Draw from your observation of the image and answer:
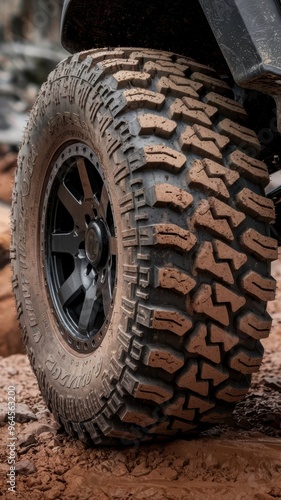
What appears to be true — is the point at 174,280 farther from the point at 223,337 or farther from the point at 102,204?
the point at 102,204

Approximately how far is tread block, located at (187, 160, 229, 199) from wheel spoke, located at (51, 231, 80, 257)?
2.72ft

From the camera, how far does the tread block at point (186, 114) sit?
2.33 m

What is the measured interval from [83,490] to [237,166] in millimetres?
1092

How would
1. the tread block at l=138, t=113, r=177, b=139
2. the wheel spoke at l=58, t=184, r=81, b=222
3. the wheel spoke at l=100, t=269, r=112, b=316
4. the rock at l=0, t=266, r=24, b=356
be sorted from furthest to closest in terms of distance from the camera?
the rock at l=0, t=266, r=24, b=356 → the wheel spoke at l=58, t=184, r=81, b=222 → the wheel spoke at l=100, t=269, r=112, b=316 → the tread block at l=138, t=113, r=177, b=139

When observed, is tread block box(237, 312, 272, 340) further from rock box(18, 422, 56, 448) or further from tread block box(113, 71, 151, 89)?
rock box(18, 422, 56, 448)

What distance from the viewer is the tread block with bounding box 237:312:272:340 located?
2.30m

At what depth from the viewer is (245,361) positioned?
7.73ft

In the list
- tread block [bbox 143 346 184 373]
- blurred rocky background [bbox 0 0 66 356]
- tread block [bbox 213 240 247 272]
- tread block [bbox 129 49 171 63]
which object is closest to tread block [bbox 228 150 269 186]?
tread block [bbox 213 240 247 272]

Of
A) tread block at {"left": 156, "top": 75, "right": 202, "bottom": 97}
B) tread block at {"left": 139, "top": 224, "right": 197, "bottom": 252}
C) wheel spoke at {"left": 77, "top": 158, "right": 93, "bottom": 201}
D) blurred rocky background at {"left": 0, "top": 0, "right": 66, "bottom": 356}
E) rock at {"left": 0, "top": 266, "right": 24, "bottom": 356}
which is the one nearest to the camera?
tread block at {"left": 139, "top": 224, "right": 197, "bottom": 252}

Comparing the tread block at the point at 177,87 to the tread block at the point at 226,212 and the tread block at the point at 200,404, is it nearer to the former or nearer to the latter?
the tread block at the point at 226,212

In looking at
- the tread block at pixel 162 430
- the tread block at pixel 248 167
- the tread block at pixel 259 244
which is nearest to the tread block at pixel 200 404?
the tread block at pixel 162 430

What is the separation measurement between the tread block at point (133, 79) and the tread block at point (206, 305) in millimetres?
682

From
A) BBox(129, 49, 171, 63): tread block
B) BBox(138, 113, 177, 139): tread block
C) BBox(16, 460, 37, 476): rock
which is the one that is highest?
BBox(129, 49, 171, 63): tread block

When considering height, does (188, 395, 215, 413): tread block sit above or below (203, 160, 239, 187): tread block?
below
